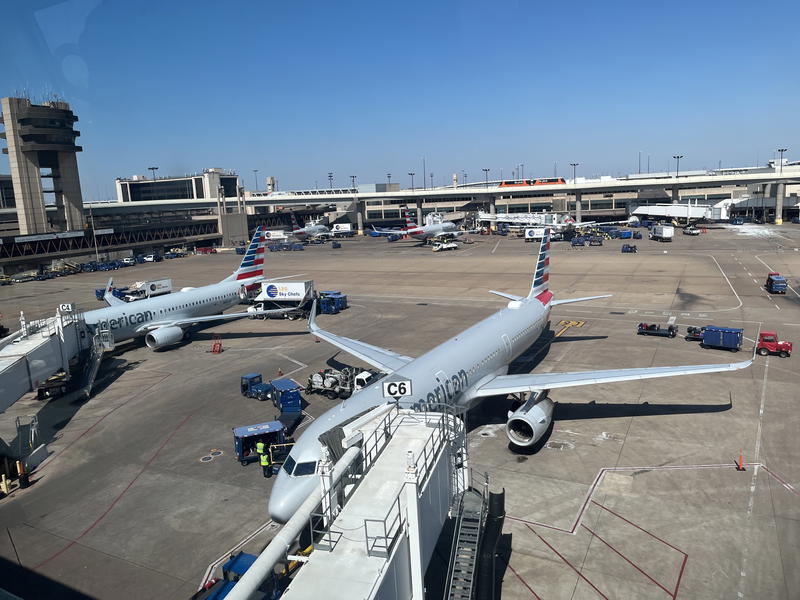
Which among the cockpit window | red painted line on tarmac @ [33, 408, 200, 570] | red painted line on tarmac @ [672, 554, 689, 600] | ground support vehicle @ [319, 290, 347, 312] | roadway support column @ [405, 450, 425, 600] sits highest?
roadway support column @ [405, 450, 425, 600]

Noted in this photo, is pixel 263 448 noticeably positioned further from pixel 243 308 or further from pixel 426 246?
pixel 426 246

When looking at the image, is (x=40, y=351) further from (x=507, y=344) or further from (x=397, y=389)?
(x=507, y=344)

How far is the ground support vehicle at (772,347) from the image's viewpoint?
40.2 m

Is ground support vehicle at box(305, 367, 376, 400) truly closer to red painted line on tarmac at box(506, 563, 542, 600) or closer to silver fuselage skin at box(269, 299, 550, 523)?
silver fuselage skin at box(269, 299, 550, 523)

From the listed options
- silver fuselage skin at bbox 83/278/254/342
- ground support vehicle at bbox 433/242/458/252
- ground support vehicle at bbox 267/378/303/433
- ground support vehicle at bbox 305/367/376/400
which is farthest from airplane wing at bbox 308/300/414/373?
ground support vehicle at bbox 433/242/458/252

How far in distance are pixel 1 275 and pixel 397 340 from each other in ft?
288

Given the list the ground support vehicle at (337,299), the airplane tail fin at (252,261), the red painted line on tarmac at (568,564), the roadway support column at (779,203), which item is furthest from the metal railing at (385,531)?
the roadway support column at (779,203)

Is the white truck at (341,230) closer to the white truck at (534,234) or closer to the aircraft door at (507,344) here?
the white truck at (534,234)

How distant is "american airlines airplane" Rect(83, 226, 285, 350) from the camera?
154 ft

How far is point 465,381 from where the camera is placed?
28.0 metres

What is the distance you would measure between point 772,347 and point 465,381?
26.5 metres

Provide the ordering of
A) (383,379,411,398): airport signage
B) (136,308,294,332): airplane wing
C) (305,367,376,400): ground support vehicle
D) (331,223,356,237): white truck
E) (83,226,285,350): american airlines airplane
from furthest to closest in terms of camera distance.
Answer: (331,223,356,237): white truck, (136,308,294,332): airplane wing, (83,226,285,350): american airlines airplane, (305,367,376,400): ground support vehicle, (383,379,411,398): airport signage

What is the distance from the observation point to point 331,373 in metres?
36.2

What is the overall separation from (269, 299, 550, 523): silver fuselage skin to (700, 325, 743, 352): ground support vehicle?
43.1ft
